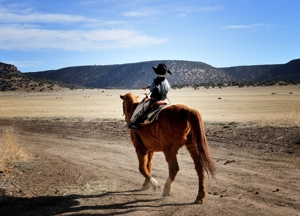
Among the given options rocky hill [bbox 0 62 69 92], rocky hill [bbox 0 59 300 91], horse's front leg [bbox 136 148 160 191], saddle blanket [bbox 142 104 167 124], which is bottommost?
horse's front leg [bbox 136 148 160 191]

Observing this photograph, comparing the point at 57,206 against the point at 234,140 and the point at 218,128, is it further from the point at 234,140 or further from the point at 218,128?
the point at 218,128

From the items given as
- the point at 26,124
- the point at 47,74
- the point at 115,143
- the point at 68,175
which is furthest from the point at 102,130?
the point at 47,74

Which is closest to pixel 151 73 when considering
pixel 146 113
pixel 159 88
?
pixel 159 88

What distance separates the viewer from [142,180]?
8.20m

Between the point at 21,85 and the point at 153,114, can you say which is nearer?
the point at 153,114

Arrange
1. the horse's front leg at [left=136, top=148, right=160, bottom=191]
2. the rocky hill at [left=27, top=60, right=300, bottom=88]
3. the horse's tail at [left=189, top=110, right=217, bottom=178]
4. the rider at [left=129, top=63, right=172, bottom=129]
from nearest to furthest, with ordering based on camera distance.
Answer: the horse's tail at [left=189, top=110, right=217, bottom=178]
the rider at [left=129, top=63, right=172, bottom=129]
the horse's front leg at [left=136, top=148, right=160, bottom=191]
the rocky hill at [left=27, top=60, right=300, bottom=88]

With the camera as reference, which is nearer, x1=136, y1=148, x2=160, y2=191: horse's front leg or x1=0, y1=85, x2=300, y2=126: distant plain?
x1=136, y1=148, x2=160, y2=191: horse's front leg

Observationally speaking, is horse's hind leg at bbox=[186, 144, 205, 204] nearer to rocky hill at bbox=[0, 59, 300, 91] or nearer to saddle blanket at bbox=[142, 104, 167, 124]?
saddle blanket at bbox=[142, 104, 167, 124]

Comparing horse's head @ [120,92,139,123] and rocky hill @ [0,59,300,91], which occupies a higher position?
rocky hill @ [0,59,300,91]

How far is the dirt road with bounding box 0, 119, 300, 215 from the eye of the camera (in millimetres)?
6312

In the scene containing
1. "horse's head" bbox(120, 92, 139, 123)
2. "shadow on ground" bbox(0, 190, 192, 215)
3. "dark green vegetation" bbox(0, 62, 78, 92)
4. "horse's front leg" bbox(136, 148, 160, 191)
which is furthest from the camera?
"dark green vegetation" bbox(0, 62, 78, 92)

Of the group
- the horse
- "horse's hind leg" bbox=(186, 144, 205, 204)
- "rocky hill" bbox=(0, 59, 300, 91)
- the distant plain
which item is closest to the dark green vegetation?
"rocky hill" bbox=(0, 59, 300, 91)

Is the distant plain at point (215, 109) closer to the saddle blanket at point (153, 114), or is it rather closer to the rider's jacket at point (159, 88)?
the rider's jacket at point (159, 88)

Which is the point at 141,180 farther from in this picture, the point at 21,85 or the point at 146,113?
the point at 21,85
